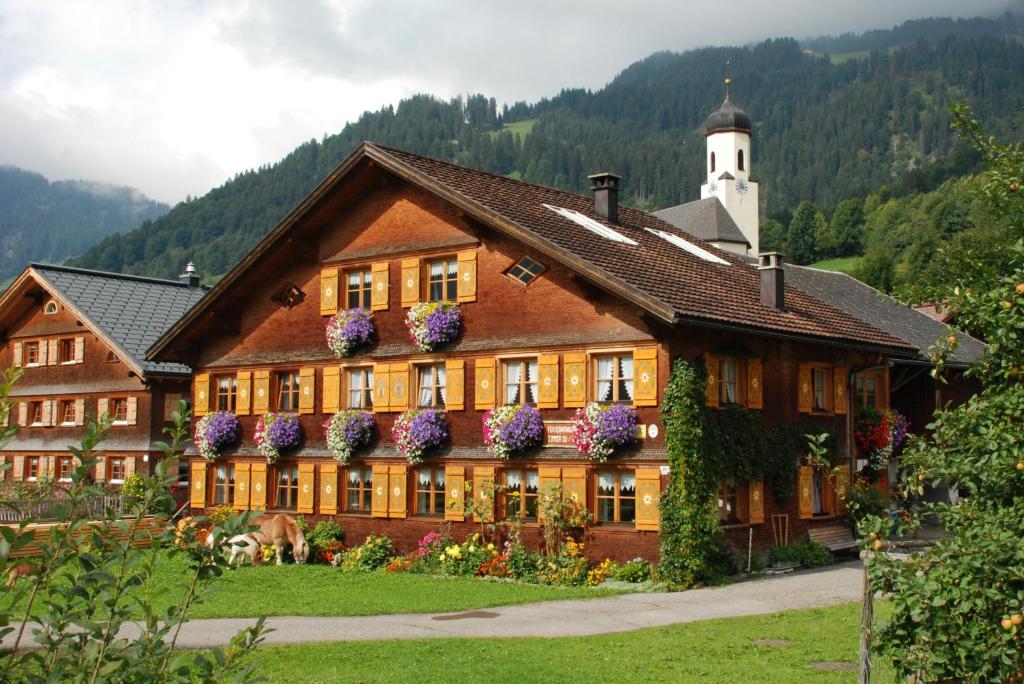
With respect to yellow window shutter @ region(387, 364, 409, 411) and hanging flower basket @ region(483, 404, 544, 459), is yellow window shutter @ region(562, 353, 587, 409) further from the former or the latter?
yellow window shutter @ region(387, 364, 409, 411)

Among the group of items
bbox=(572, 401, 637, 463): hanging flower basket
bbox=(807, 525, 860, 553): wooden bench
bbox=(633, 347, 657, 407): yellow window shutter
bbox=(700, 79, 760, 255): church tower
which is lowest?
bbox=(807, 525, 860, 553): wooden bench

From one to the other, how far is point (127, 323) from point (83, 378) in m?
2.33

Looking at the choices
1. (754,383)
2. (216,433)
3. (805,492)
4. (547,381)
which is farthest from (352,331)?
(805,492)

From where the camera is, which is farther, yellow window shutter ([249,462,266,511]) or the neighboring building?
the neighboring building

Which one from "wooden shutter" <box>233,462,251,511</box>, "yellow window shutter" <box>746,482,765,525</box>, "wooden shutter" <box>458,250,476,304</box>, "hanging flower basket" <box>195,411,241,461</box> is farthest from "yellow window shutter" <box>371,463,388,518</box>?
"yellow window shutter" <box>746,482,765,525</box>

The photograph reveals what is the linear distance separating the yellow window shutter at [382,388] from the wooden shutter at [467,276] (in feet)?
8.96

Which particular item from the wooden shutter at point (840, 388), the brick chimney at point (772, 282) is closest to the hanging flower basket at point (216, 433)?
the brick chimney at point (772, 282)

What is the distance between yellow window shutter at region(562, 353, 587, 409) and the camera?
2355 centimetres

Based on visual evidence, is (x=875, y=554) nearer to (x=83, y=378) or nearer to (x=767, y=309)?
(x=767, y=309)

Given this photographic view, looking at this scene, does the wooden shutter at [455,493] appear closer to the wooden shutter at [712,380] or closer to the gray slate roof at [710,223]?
the wooden shutter at [712,380]

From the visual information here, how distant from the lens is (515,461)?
24.5 m

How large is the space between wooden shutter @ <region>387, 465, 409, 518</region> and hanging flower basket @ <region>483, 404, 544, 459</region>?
3135 millimetres

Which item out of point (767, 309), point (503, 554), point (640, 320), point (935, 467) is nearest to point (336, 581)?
point (503, 554)

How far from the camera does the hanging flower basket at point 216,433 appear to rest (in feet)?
101
